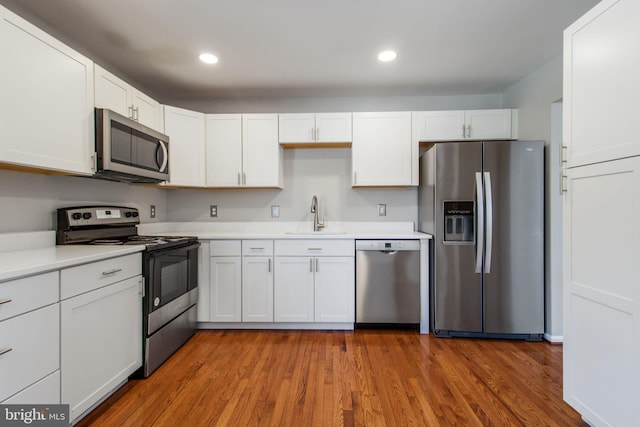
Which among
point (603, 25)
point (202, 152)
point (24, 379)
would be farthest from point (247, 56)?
point (24, 379)

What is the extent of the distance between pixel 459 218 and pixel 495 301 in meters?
0.78

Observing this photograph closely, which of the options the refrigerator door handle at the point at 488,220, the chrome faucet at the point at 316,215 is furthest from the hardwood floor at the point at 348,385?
the chrome faucet at the point at 316,215

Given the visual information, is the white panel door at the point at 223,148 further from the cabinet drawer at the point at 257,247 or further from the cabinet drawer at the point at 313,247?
the cabinet drawer at the point at 313,247

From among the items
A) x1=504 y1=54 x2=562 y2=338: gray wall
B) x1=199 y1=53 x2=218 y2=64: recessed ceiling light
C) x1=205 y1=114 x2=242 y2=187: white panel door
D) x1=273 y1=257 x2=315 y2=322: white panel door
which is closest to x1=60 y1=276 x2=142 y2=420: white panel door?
x1=273 y1=257 x2=315 y2=322: white panel door

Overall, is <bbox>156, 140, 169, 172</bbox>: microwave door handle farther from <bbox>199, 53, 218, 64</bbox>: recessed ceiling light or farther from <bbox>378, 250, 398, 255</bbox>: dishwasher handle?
<bbox>378, 250, 398, 255</bbox>: dishwasher handle

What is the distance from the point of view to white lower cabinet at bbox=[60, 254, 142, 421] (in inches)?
53.8

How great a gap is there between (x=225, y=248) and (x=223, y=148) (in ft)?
3.43

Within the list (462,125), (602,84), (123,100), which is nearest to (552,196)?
(462,125)

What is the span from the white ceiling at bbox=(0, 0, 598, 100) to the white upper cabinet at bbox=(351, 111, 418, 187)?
1.23 feet

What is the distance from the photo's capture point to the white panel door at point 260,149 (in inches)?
115

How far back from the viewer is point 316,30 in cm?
201

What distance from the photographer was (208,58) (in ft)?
7.82

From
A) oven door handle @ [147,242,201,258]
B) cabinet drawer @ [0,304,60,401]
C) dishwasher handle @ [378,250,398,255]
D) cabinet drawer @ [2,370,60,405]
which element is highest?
oven door handle @ [147,242,201,258]

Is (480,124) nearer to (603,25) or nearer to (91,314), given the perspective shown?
(603,25)
